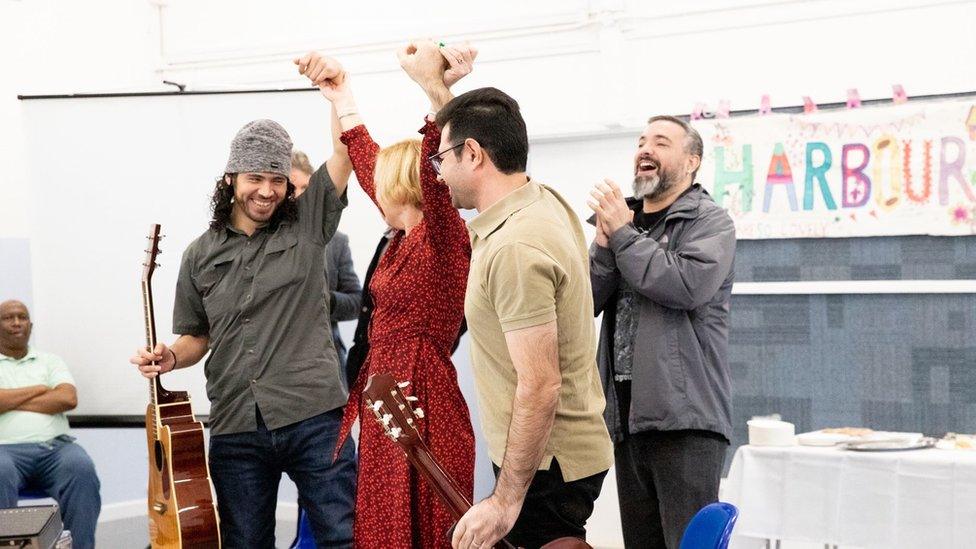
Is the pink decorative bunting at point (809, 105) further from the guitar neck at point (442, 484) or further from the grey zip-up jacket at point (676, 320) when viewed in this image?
the guitar neck at point (442, 484)

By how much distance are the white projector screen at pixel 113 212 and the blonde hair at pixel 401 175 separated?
2.00 meters

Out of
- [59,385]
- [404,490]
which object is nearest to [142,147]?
[59,385]

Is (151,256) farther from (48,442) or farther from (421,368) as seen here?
(48,442)

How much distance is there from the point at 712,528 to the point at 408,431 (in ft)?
1.97

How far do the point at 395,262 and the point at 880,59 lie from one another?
2.95 metres

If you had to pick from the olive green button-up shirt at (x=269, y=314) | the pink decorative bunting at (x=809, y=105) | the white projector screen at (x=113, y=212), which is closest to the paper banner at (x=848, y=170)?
the pink decorative bunting at (x=809, y=105)

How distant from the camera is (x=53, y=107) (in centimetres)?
418

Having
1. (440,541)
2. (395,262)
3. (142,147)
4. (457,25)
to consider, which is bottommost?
(440,541)

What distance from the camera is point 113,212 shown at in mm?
4152

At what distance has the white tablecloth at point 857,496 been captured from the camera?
3.06m

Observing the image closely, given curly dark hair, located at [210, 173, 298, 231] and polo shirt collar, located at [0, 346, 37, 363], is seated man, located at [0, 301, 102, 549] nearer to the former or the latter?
polo shirt collar, located at [0, 346, 37, 363]

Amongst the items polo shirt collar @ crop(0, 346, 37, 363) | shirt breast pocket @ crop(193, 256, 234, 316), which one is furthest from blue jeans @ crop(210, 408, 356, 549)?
polo shirt collar @ crop(0, 346, 37, 363)

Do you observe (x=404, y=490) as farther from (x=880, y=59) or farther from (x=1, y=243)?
(x=1, y=243)

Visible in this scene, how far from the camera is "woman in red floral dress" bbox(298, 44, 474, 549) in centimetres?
225
